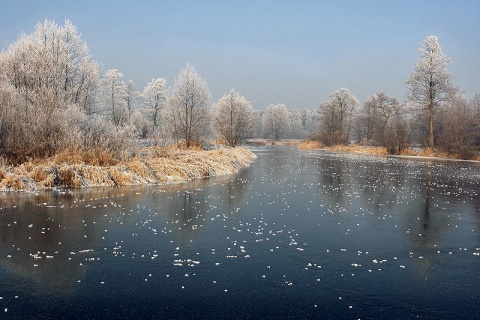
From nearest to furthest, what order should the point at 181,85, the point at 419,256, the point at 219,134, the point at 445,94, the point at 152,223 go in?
the point at 419,256
the point at 152,223
the point at 181,85
the point at 445,94
the point at 219,134

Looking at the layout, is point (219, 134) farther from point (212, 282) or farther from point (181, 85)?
point (212, 282)

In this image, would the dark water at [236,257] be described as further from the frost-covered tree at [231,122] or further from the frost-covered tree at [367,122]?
the frost-covered tree at [367,122]

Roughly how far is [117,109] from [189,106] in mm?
31082

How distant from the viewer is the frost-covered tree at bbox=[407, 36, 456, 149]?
167ft

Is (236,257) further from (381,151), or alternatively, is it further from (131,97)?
(131,97)

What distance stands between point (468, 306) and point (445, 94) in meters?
52.1

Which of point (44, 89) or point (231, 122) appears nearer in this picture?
point (44, 89)

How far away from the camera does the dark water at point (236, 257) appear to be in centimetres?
645

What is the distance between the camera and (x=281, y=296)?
270 inches

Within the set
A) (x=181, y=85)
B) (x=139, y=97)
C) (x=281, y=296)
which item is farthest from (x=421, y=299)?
(x=139, y=97)

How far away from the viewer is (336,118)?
83.5 metres

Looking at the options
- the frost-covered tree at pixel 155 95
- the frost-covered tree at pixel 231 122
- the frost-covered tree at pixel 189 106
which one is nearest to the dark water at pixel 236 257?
the frost-covered tree at pixel 189 106

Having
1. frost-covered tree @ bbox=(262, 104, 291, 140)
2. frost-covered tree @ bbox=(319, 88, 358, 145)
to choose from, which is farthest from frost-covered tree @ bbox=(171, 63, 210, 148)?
frost-covered tree @ bbox=(262, 104, 291, 140)

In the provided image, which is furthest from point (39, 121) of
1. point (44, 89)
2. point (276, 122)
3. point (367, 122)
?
point (276, 122)
